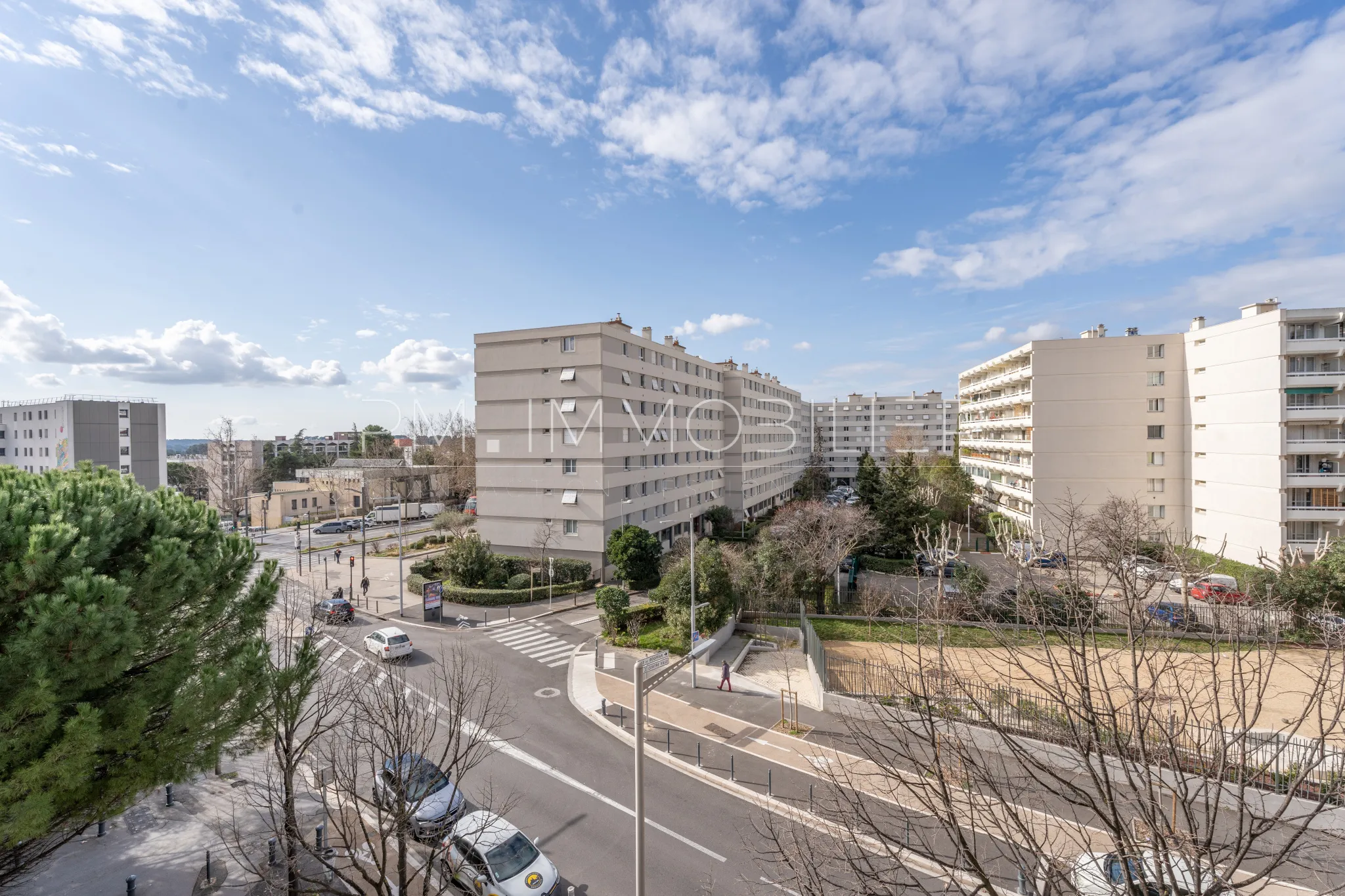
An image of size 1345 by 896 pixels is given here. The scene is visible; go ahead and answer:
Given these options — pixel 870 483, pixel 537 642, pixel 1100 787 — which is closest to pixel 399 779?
pixel 1100 787

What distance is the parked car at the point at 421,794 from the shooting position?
318 inches

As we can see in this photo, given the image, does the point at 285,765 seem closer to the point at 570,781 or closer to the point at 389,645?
the point at 570,781

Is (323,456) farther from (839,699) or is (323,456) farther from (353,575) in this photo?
(839,699)

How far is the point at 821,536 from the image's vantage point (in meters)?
29.2

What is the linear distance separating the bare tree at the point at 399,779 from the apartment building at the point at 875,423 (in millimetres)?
82793

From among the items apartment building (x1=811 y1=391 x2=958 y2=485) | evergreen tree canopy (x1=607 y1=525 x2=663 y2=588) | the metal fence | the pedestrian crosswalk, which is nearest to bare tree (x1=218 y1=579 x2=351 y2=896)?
the metal fence

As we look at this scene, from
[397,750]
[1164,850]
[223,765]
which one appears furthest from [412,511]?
[1164,850]

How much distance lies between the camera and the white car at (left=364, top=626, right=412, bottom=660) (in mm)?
20812

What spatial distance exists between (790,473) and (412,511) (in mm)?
43506

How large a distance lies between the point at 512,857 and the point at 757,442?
49.6 metres

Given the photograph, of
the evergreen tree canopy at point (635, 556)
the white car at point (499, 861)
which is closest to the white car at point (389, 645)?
the evergreen tree canopy at point (635, 556)

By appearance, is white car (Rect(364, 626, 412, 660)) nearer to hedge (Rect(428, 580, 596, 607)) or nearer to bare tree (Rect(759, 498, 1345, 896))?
hedge (Rect(428, 580, 596, 607))

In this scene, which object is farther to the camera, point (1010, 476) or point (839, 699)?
point (1010, 476)

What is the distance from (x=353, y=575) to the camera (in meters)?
34.4
